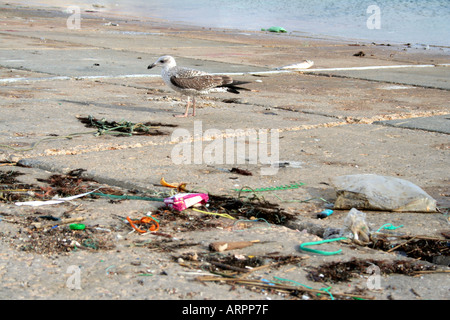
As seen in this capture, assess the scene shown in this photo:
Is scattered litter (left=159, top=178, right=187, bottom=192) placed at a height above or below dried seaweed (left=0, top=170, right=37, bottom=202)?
above

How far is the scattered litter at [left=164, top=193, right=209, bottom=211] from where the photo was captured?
3424 mm

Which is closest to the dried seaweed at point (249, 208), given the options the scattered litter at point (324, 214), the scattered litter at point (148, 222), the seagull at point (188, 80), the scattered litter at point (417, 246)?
the scattered litter at point (324, 214)

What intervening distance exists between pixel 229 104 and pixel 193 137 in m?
1.69
